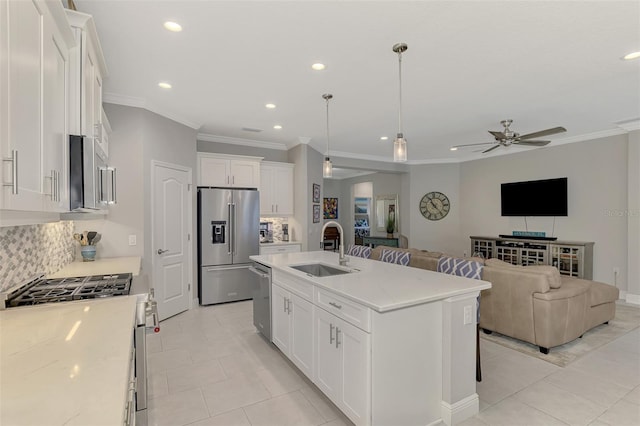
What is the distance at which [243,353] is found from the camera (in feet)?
10.7

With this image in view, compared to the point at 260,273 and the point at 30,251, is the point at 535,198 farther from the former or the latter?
the point at 30,251

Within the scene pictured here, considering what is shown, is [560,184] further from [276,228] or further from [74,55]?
[74,55]

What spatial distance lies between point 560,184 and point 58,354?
7118 millimetres

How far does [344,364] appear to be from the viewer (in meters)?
2.05

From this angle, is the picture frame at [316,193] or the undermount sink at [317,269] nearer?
the undermount sink at [317,269]

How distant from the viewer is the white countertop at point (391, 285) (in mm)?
1890

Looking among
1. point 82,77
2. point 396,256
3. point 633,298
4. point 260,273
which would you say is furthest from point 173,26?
point 633,298

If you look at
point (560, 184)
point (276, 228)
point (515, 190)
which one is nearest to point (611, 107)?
point (560, 184)

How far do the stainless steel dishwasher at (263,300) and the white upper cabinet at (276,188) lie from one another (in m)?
2.23

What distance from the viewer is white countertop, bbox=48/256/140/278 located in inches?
104

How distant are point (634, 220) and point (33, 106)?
6907 millimetres

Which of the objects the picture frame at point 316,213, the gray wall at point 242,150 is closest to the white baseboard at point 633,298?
the picture frame at point 316,213

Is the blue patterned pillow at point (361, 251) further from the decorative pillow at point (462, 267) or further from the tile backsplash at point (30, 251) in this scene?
the tile backsplash at point (30, 251)

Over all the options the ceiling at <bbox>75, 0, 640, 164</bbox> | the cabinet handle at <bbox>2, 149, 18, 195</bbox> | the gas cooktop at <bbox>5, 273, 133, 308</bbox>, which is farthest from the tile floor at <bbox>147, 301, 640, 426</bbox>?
the ceiling at <bbox>75, 0, 640, 164</bbox>
